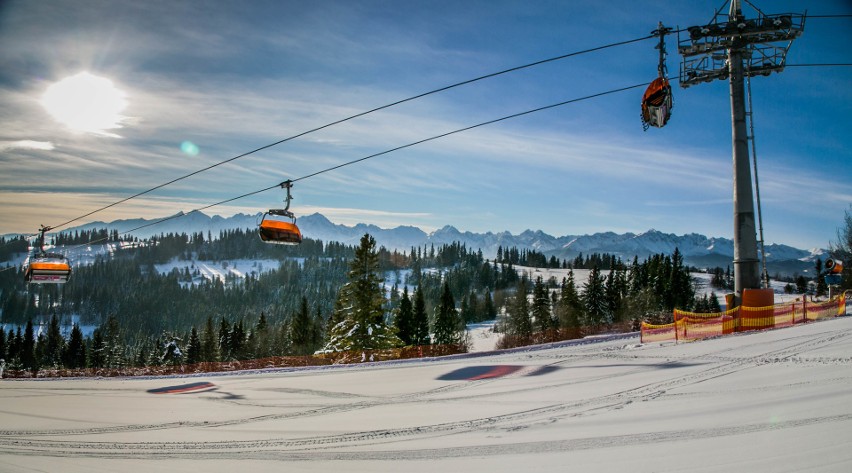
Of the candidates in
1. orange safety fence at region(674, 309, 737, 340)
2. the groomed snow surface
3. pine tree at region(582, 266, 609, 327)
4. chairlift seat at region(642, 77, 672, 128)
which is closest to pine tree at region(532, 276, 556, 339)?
pine tree at region(582, 266, 609, 327)

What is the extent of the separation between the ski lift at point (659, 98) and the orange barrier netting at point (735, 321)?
7.90 m

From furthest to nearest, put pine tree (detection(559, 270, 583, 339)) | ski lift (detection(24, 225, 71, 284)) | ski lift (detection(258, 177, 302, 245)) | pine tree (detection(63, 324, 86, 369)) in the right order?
pine tree (detection(63, 324, 86, 369)), pine tree (detection(559, 270, 583, 339)), ski lift (detection(24, 225, 71, 284)), ski lift (detection(258, 177, 302, 245))

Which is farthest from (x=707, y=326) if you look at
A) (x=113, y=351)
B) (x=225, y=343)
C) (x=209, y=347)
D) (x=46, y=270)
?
(x=113, y=351)

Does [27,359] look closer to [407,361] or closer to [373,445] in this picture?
[407,361]

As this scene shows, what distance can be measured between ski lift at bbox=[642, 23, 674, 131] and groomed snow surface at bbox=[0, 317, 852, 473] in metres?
5.89

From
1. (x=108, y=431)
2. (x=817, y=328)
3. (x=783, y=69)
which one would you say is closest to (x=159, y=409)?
(x=108, y=431)

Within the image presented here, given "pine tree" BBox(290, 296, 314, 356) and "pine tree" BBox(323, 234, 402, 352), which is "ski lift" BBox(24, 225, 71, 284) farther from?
"pine tree" BBox(290, 296, 314, 356)

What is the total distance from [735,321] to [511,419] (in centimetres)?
1311

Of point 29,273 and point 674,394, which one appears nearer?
point 674,394

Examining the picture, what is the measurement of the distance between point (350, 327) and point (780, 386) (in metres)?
30.8

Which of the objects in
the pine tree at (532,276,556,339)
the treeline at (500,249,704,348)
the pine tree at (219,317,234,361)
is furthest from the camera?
the pine tree at (219,317,234,361)

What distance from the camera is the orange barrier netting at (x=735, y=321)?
17656 mm

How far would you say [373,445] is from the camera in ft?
25.4

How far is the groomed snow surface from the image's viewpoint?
5887 mm
